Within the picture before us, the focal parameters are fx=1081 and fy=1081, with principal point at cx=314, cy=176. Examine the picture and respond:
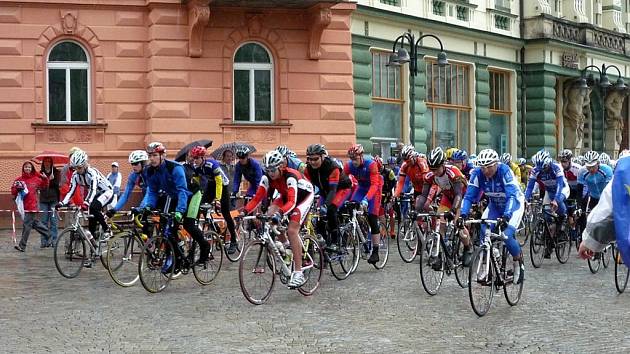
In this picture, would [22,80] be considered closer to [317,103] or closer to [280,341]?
[317,103]

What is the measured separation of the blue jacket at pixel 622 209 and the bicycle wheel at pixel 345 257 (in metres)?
9.67

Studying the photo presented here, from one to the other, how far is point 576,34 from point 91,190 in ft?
82.0

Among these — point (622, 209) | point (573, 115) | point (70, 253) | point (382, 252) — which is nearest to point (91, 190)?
point (70, 253)

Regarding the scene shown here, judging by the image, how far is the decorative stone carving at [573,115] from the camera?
37.6 meters

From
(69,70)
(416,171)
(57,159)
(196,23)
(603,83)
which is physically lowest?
(416,171)

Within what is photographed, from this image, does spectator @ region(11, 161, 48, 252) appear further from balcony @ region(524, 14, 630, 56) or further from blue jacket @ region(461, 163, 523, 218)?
balcony @ region(524, 14, 630, 56)

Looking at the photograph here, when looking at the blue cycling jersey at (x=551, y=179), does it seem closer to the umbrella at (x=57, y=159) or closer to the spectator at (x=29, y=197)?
the spectator at (x=29, y=197)

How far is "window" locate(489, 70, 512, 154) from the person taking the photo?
3453 cm

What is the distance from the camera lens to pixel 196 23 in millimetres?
25109

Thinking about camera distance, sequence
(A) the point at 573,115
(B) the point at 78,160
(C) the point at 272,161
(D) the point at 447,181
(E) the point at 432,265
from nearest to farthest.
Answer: (C) the point at 272,161 < (E) the point at 432,265 < (D) the point at 447,181 < (B) the point at 78,160 < (A) the point at 573,115

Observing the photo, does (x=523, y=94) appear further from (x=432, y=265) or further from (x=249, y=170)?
(x=432, y=265)

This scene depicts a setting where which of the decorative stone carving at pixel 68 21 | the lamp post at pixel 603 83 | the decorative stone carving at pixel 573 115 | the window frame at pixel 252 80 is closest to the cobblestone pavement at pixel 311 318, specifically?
the decorative stone carving at pixel 68 21

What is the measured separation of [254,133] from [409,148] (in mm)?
9160

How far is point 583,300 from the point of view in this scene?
13.0 meters
